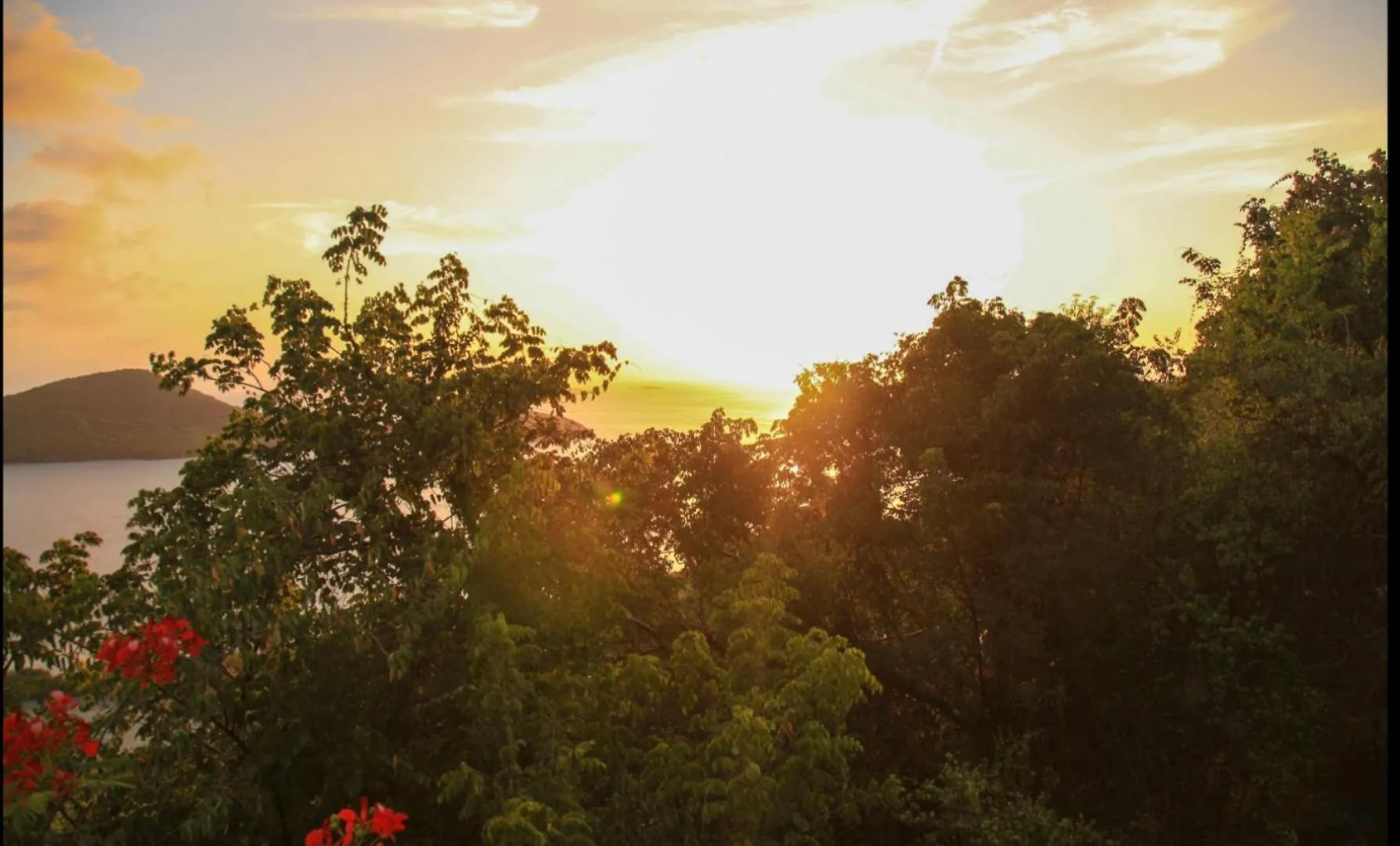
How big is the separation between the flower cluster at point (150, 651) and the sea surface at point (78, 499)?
271 cm

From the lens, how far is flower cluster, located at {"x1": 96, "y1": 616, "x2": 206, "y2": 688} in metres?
5.85

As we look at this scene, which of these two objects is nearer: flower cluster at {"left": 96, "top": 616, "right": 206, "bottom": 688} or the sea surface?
flower cluster at {"left": 96, "top": 616, "right": 206, "bottom": 688}

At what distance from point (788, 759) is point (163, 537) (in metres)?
5.55

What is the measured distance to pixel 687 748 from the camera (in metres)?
8.41

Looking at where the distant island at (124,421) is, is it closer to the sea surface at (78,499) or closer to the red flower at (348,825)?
the sea surface at (78,499)

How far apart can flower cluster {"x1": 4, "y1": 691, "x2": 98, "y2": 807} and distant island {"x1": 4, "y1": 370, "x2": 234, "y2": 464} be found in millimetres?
5798

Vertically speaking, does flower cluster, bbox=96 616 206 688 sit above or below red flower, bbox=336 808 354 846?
above

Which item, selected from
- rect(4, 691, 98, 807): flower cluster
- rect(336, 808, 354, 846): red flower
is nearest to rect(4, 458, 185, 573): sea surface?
rect(4, 691, 98, 807): flower cluster

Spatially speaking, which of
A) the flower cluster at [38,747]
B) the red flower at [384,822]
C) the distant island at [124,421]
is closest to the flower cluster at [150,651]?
the flower cluster at [38,747]

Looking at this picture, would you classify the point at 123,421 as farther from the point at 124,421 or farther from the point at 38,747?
the point at 38,747

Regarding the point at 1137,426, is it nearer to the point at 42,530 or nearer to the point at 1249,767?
the point at 1249,767

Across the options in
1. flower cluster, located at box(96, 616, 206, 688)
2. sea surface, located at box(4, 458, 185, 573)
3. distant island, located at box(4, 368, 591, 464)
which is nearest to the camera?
flower cluster, located at box(96, 616, 206, 688)

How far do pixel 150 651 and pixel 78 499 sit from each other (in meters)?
7.09

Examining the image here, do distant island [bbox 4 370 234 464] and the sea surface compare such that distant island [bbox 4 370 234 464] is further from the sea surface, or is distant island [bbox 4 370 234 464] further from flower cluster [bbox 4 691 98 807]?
flower cluster [bbox 4 691 98 807]
